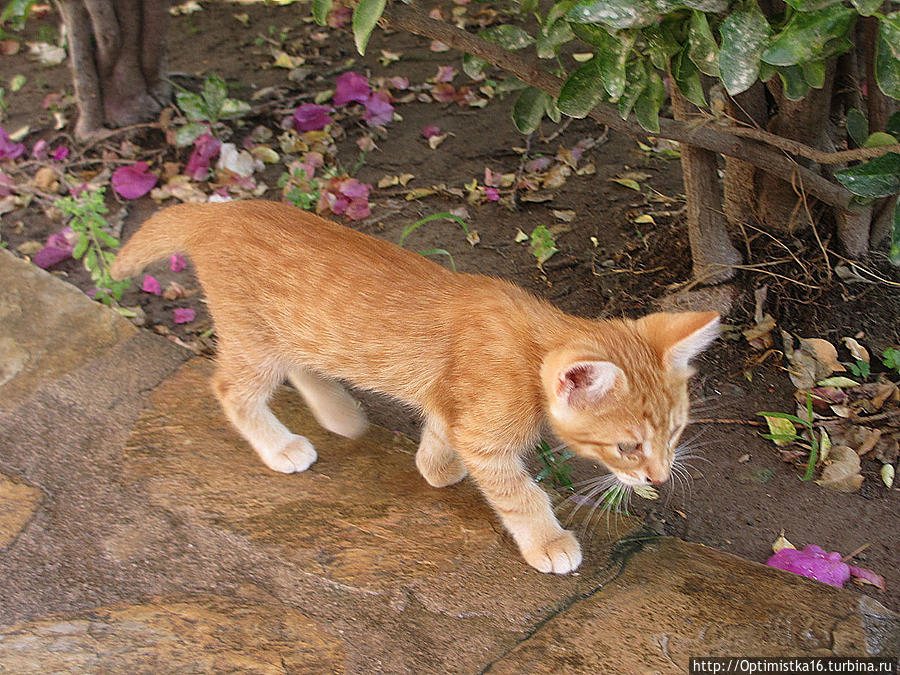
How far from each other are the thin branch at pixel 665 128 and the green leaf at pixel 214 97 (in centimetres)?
192

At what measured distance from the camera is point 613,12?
2223mm

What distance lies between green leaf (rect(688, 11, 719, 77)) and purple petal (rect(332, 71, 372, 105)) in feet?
9.71

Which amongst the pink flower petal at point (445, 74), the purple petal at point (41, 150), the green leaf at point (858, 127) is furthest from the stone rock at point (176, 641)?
the pink flower petal at point (445, 74)

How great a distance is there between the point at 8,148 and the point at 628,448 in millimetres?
4002

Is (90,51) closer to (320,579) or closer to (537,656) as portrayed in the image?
(320,579)

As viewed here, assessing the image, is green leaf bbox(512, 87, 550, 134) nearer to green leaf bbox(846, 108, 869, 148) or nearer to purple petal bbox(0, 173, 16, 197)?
green leaf bbox(846, 108, 869, 148)

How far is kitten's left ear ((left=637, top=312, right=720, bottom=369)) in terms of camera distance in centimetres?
240

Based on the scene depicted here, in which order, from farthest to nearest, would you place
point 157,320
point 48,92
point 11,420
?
point 48,92 → point 157,320 → point 11,420

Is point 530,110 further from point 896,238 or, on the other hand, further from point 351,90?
point 351,90

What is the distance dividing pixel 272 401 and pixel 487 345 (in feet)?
3.79

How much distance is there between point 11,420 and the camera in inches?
120

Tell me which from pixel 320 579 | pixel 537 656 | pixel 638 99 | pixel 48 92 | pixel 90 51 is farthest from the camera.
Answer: pixel 48 92

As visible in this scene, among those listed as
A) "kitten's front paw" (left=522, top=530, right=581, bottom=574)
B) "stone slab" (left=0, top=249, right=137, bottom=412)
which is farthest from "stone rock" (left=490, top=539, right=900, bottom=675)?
"stone slab" (left=0, top=249, right=137, bottom=412)

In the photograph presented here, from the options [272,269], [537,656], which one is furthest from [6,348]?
[537,656]
